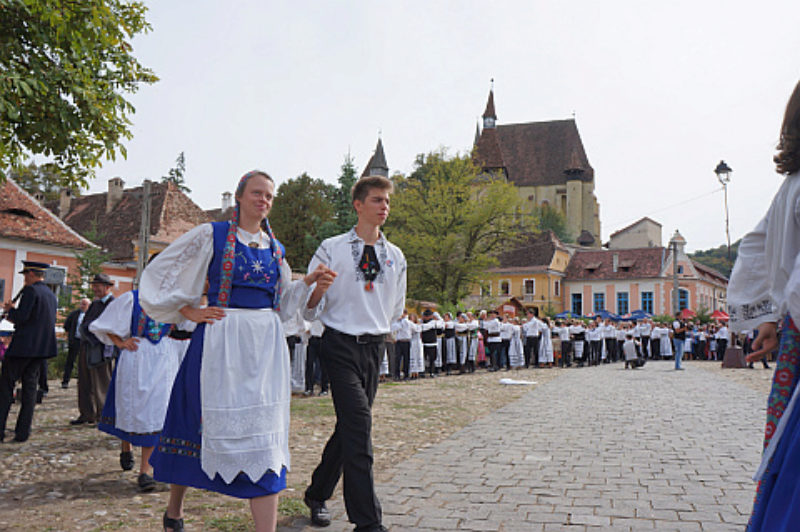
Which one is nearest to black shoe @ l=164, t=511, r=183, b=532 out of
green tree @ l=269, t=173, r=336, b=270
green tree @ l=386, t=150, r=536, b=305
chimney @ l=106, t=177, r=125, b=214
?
green tree @ l=386, t=150, r=536, b=305

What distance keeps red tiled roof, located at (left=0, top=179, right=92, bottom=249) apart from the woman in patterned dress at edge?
1029 inches

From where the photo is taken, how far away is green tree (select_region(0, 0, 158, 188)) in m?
8.25

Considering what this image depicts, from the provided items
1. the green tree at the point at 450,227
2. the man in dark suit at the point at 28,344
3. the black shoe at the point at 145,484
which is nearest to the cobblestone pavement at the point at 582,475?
the black shoe at the point at 145,484

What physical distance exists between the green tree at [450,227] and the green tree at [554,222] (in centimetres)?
3196

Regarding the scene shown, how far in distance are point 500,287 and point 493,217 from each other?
2431 centimetres

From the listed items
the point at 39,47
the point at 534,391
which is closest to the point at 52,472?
the point at 39,47

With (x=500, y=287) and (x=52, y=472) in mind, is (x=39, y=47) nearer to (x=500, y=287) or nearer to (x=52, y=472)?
(x=52, y=472)

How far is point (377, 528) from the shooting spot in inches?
146

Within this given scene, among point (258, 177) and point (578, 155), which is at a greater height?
point (578, 155)

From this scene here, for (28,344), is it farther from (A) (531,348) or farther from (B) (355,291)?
(A) (531,348)

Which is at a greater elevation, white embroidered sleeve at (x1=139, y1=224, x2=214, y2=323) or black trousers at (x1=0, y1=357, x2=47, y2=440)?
white embroidered sleeve at (x1=139, y1=224, x2=214, y2=323)

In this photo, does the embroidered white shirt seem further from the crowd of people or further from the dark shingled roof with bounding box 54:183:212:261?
the dark shingled roof with bounding box 54:183:212:261

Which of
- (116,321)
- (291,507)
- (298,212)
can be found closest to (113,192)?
(298,212)

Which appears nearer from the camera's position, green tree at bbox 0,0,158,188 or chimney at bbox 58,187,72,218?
green tree at bbox 0,0,158,188
